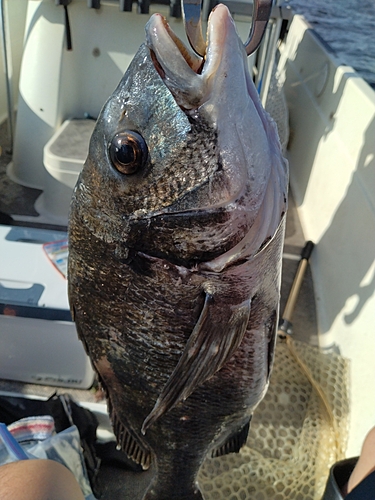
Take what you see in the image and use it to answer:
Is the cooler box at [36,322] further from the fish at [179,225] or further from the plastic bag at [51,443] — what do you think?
the fish at [179,225]

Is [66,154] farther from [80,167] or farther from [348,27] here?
[348,27]

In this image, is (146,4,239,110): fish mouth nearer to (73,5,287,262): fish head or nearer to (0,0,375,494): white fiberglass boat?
(73,5,287,262): fish head

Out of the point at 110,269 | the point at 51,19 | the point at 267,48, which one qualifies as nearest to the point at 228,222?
the point at 110,269

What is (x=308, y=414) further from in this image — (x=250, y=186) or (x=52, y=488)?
(x=250, y=186)

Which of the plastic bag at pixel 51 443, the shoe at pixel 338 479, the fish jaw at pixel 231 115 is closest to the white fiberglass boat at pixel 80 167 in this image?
the shoe at pixel 338 479

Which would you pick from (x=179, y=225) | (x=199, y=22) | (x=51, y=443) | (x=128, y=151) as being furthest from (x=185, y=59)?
(x=51, y=443)
